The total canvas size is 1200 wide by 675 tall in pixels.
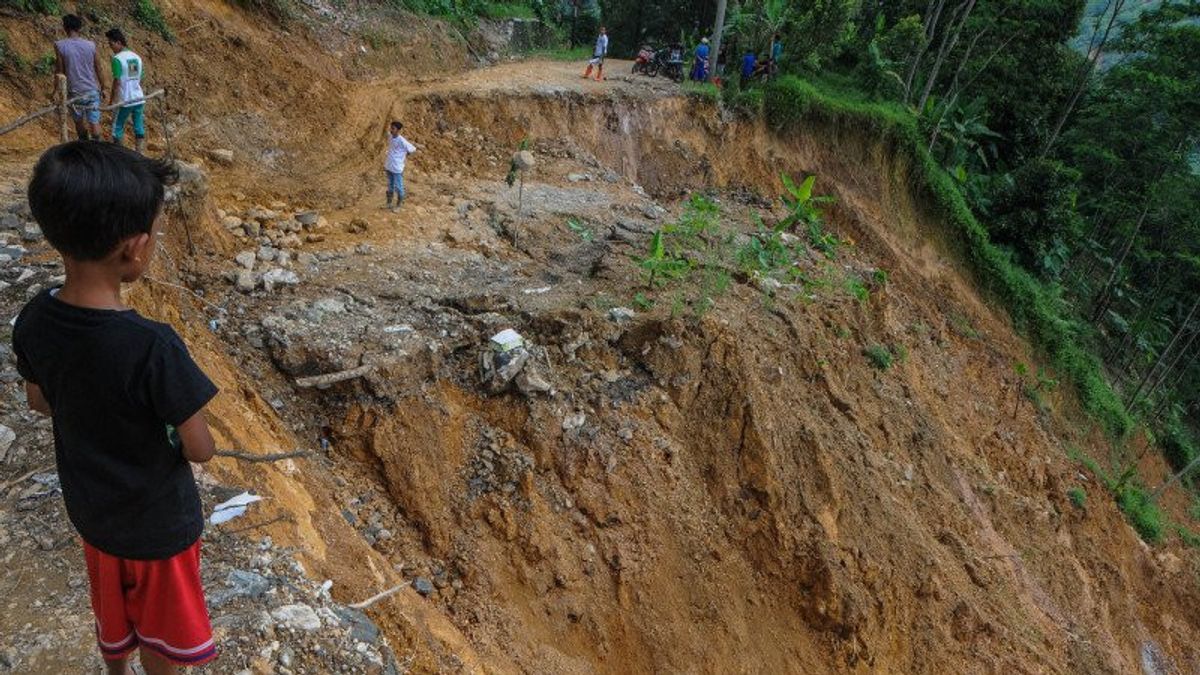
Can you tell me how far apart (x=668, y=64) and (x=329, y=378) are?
41.8 feet

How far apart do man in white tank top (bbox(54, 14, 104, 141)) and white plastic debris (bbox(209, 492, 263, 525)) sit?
4.55m

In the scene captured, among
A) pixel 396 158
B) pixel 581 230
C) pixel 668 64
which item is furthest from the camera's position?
pixel 668 64

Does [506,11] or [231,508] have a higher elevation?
[506,11]

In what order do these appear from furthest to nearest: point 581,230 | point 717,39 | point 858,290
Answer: point 717,39 < point 858,290 < point 581,230

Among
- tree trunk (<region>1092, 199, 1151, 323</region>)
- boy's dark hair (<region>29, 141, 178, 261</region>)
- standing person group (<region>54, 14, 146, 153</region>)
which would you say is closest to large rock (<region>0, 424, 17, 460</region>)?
boy's dark hair (<region>29, 141, 178, 261</region>)

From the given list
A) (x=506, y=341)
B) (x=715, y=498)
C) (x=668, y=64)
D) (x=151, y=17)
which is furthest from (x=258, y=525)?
(x=668, y=64)

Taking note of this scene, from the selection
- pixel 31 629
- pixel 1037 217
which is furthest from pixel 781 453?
pixel 1037 217

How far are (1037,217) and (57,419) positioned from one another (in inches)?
735

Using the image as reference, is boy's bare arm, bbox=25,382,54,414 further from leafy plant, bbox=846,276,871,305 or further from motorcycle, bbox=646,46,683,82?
motorcycle, bbox=646,46,683,82

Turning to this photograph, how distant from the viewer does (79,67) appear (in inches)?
235

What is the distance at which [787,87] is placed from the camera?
14.6 meters

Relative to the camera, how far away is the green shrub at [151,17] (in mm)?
8633

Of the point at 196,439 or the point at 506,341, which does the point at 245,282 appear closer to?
the point at 506,341

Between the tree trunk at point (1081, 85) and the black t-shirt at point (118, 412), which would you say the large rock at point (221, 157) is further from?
the tree trunk at point (1081, 85)
